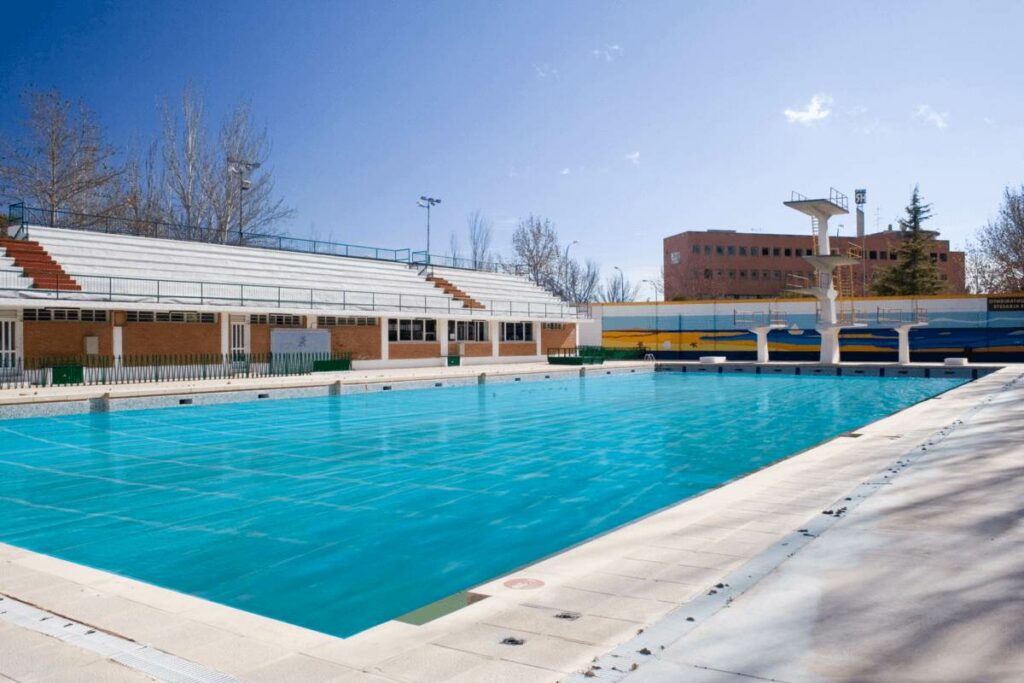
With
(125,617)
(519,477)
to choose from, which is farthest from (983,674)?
(519,477)

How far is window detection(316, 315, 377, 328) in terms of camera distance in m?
33.4

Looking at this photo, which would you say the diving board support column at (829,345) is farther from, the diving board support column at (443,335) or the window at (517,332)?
the diving board support column at (443,335)

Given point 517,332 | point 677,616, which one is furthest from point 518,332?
point 677,616

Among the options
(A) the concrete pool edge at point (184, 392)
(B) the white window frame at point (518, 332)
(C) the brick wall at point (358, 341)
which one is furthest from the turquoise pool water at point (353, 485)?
(B) the white window frame at point (518, 332)

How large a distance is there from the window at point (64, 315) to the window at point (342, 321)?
9262 mm

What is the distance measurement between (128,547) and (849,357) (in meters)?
40.2

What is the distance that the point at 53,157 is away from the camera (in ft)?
126

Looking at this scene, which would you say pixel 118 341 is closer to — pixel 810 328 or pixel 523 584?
pixel 523 584

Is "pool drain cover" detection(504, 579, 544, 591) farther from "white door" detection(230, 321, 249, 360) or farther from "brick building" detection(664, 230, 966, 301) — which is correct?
"brick building" detection(664, 230, 966, 301)

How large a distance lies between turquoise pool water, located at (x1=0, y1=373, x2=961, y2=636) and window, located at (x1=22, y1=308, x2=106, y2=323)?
27.9 ft

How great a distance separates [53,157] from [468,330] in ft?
74.4

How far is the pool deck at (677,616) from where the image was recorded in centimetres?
341

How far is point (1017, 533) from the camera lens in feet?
17.8

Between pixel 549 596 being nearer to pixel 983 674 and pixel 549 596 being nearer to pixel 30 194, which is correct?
pixel 983 674
